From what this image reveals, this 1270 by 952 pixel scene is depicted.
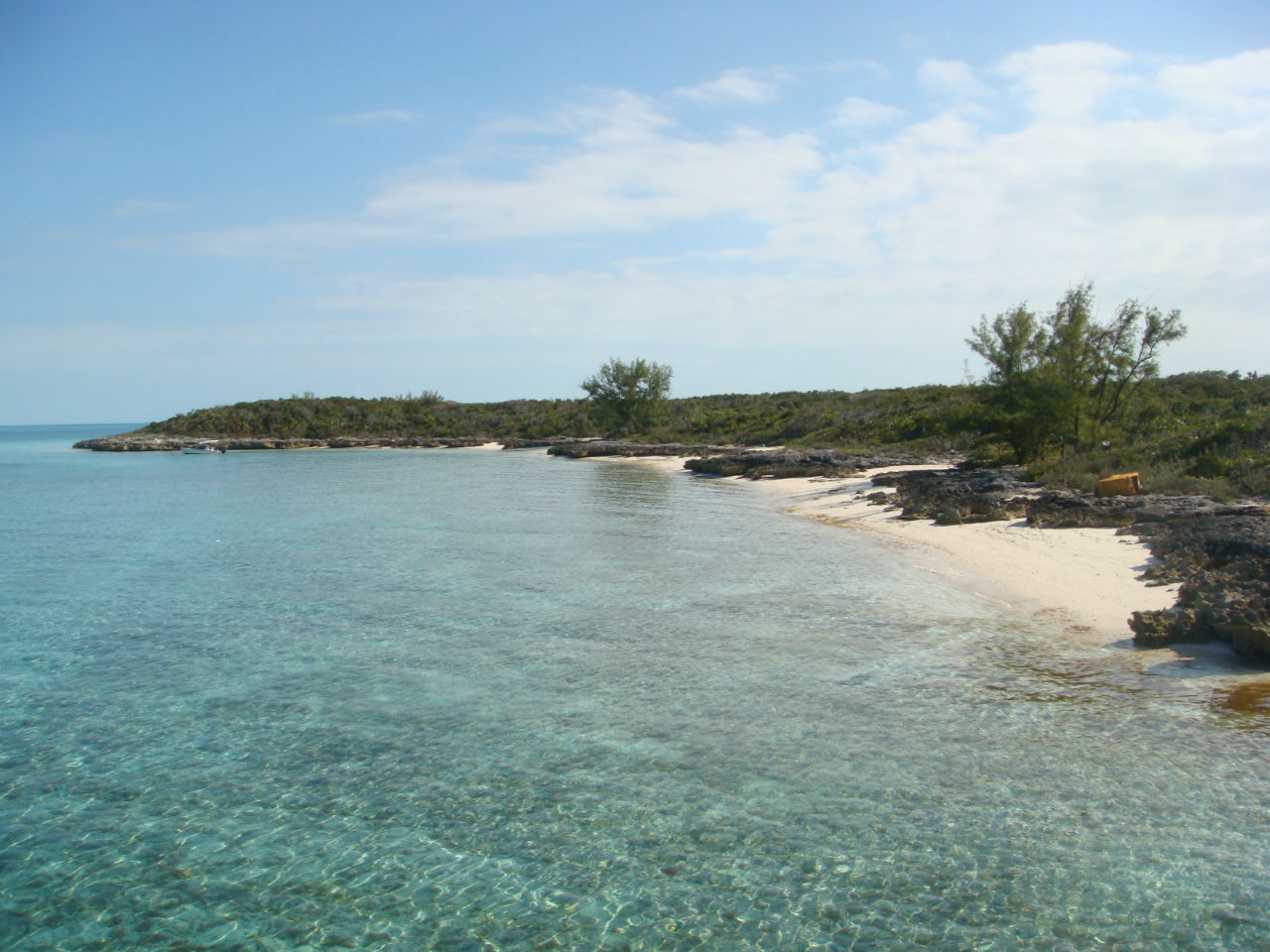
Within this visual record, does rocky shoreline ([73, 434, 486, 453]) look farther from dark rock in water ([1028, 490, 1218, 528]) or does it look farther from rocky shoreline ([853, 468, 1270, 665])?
dark rock in water ([1028, 490, 1218, 528])

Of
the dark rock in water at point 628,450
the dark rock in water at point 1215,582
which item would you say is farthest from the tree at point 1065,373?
the dark rock in water at point 628,450

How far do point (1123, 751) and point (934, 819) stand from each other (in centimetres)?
239

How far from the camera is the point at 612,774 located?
7.48m

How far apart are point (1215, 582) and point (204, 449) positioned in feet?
259

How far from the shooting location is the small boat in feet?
237

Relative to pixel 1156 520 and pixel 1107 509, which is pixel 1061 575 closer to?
pixel 1156 520

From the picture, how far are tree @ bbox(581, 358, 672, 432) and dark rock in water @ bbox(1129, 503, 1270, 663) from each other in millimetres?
55564

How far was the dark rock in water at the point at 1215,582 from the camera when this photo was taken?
10289 millimetres

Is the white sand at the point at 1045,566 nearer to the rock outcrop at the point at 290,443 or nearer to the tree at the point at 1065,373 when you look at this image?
the tree at the point at 1065,373

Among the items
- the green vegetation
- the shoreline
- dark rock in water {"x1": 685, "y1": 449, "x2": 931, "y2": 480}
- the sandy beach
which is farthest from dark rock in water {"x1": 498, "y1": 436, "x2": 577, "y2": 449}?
the sandy beach

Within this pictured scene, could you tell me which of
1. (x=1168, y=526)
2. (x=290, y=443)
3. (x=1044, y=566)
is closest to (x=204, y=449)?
(x=290, y=443)

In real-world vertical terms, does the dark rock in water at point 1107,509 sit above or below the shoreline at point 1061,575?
above

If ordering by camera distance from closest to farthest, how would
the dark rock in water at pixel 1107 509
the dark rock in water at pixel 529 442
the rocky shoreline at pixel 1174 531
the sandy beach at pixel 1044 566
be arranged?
the rocky shoreline at pixel 1174 531 < the sandy beach at pixel 1044 566 < the dark rock in water at pixel 1107 509 < the dark rock in water at pixel 529 442

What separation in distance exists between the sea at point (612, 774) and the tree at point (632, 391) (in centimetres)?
5605
